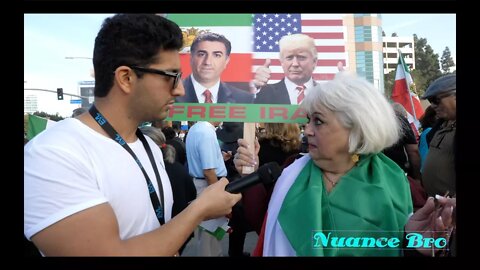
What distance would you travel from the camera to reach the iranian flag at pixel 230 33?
187 cm

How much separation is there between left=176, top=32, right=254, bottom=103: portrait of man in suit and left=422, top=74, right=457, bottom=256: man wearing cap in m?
0.94

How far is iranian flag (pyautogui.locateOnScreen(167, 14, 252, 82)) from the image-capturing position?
1.87m

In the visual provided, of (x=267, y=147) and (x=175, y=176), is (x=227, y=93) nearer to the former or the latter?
(x=267, y=147)

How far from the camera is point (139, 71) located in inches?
62.8

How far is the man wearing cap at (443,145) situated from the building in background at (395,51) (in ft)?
0.71

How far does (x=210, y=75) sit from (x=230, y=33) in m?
0.21

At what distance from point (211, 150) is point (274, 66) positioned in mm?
506

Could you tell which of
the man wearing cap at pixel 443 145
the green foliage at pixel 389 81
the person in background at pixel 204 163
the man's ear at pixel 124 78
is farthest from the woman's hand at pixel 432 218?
the man's ear at pixel 124 78

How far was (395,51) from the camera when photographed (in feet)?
6.48

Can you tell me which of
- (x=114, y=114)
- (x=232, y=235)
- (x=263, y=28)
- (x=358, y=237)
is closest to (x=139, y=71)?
(x=114, y=114)

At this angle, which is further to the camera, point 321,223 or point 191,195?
point 191,195

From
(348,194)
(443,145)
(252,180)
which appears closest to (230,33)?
(252,180)

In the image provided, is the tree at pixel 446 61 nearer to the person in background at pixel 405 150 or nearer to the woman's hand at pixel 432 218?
the person in background at pixel 405 150

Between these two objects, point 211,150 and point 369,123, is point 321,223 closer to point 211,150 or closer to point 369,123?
point 369,123
